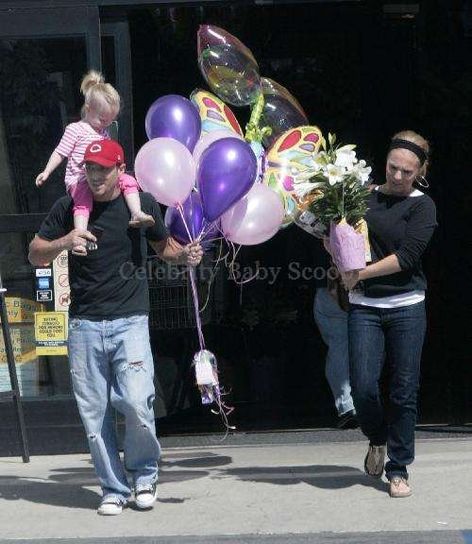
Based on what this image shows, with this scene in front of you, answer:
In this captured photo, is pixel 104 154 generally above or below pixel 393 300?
above

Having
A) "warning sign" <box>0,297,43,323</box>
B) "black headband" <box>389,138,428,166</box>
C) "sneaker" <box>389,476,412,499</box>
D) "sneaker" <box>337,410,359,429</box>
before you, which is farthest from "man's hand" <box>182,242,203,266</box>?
"sneaker" <box>337,410,359,429</box>

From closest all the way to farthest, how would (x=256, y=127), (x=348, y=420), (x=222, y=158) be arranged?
(x=222, y=158) < (x=256, y=127) < (x=348, y=420)

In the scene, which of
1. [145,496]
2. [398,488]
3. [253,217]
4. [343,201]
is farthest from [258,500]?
[343,201]

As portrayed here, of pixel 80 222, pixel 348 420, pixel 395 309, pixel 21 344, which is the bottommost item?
pixel 348 420

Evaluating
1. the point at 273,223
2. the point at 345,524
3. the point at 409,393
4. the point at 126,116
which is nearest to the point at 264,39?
the point at 126,116

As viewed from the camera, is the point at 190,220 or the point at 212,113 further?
the point at 212,113

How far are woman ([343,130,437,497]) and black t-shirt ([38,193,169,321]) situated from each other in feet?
3.41

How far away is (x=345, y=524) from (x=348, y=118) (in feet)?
13.7

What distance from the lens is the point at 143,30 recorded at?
843cm

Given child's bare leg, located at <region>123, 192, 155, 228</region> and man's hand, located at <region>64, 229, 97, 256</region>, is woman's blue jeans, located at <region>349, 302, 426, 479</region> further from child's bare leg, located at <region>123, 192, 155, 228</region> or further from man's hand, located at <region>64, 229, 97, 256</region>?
man's hand, located at <region>64, 229, 97, 256</region>

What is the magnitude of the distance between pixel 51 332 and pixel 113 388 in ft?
4.92

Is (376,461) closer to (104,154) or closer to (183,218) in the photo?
(183,218)

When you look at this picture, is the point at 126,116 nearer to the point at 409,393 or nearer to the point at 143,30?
the point at 143,30

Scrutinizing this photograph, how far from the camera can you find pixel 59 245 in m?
5.70
